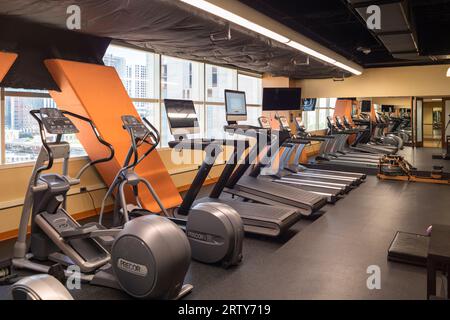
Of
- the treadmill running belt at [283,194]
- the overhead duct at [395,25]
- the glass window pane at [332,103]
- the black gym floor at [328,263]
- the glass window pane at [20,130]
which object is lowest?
the black gym floor at [328,263]

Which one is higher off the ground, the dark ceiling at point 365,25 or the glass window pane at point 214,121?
the dark ceiling at point 365,25

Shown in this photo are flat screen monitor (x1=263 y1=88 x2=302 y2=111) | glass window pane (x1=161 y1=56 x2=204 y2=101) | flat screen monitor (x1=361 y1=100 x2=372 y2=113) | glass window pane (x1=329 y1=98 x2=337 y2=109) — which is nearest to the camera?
glass window pane (x1=161 y1=56 x2=204 y2=101)

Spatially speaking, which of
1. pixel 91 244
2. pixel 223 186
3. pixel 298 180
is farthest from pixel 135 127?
pixel 298 180

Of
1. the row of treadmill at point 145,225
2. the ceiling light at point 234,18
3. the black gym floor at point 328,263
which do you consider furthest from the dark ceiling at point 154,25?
the black gym floor at point 328,263

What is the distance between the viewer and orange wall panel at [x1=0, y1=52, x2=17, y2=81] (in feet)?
13.1

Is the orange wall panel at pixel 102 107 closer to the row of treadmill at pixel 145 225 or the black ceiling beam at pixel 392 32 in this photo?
the row of treadmill at pixel 145 225

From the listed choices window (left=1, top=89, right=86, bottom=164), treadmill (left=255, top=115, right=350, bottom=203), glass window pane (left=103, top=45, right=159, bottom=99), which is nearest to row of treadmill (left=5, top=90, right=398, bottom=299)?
treadmill (left=255, top=115, right=350, bottom=203)

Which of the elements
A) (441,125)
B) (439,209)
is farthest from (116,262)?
(441,125)

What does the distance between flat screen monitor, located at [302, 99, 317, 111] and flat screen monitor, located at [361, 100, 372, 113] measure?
57.5 inches

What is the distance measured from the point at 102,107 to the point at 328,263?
3411 millimetres

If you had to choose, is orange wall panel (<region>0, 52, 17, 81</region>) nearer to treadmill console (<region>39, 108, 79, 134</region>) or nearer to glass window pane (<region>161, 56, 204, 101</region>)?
treadmill console (<region>39, 108, 79, 134</region>)

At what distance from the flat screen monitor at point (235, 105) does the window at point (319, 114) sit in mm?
6795

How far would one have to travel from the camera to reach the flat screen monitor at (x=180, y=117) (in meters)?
4.63

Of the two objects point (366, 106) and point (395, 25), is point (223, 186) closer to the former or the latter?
point (395, 25)
